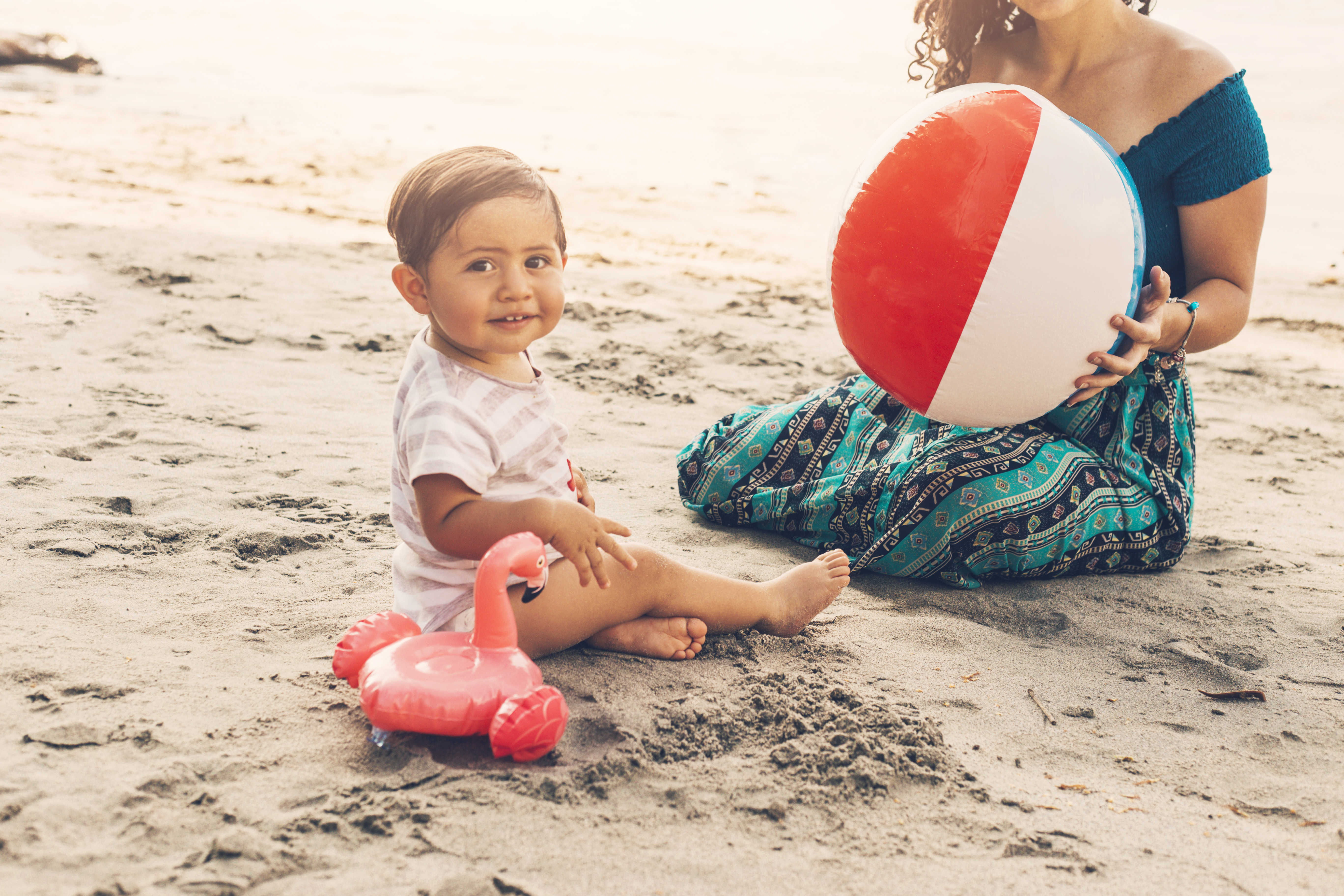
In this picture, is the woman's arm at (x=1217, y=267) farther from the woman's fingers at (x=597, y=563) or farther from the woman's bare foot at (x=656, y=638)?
the woman's fingers at (x=597, y=563)

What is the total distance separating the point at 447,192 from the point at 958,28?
1.98 metres

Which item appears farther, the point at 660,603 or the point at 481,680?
the point at 660,603

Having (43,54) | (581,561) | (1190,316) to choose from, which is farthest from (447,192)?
(43,54)

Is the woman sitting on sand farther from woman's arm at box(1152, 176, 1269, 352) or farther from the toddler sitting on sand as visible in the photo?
the toddler sitting on sand

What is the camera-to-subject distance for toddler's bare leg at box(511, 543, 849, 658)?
2133mm

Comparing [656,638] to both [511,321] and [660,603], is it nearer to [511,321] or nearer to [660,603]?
[660,603]

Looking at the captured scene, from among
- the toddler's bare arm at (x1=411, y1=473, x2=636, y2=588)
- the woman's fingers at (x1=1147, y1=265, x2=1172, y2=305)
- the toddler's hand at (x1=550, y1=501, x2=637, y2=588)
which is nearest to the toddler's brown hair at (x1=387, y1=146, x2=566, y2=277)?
the toddler's bare arm at (x1=411, y1=473, x2=636, y2=588)

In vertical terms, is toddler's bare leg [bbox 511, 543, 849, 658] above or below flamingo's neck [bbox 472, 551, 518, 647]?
below

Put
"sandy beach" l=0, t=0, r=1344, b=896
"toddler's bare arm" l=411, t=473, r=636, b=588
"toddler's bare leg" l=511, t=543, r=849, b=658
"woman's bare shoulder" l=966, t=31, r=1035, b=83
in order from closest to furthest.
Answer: "sandy beach" l=0, t=0, r=1344, b=896 → "toddler's bare arm" l=411, t=473, r=636, b=588 → "toddler's bare leg" l=511, t=543, r=849, b=658 → "woman's bare shoulder" l=966, t=31, r=1035, b=83

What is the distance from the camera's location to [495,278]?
1963mm

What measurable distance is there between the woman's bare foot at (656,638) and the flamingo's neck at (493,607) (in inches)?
14.5

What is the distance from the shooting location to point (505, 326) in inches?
78.2

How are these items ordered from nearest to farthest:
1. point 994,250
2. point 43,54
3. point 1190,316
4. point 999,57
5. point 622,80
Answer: point 994,250 < point 1190,316 < point 999,57 < point 43,54 < point 622,80

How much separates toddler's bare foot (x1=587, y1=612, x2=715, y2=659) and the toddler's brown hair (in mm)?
851
